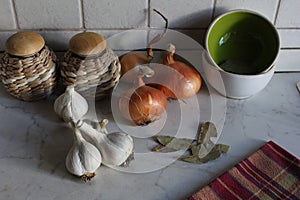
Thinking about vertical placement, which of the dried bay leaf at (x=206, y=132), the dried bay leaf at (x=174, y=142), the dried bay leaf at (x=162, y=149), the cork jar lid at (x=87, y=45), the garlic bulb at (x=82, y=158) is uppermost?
the cork jar lid at (x=87, y=45)

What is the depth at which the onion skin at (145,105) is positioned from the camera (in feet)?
2.54

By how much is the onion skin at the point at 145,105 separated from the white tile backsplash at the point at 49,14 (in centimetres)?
21

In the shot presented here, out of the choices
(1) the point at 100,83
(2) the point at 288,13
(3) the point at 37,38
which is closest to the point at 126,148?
(1) the point at 100,83

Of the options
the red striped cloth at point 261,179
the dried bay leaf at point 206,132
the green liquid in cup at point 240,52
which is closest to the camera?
the red striped cloth at point 261,179

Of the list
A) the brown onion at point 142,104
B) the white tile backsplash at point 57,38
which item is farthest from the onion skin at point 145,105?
the white tile backsplash at point 57,38

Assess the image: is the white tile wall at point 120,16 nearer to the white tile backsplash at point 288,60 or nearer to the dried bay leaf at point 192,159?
the white tile backsplash at point 288,60

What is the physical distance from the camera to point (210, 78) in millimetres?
851

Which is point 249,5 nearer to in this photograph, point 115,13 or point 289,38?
point 289,38

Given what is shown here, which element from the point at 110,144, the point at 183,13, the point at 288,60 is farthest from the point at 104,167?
the point at 288,60

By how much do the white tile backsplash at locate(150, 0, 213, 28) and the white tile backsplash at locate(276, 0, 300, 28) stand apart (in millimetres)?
159

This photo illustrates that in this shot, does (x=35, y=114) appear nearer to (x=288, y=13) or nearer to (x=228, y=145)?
(x=228, y=145)

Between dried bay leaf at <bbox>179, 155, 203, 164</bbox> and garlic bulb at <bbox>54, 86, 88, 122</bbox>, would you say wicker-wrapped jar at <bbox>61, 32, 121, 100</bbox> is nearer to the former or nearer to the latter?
garlic bulb at <bbox>54, 86, 88, 122</bbox>

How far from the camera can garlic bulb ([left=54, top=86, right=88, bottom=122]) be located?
2.51 ft

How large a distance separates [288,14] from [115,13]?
0.39m
